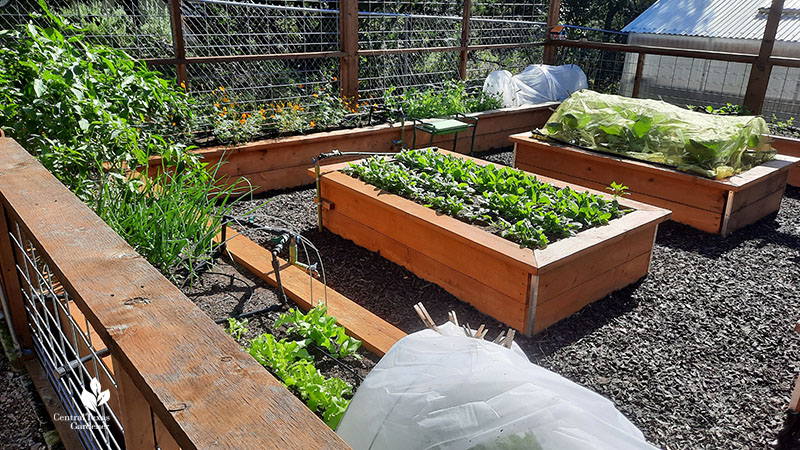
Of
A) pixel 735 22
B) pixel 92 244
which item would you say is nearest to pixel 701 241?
pixel 92 244

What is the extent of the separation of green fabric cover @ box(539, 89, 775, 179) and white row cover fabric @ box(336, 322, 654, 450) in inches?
146

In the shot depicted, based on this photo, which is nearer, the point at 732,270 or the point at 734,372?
the point at 734,372

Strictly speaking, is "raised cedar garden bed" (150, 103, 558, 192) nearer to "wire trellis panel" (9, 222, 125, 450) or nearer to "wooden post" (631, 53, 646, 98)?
"wooden post" (631, 53, 646, 98)

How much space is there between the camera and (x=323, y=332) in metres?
2.31

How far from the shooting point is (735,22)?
9172mm

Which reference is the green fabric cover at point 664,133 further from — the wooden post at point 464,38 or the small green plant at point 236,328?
the small green plant at point 236,328

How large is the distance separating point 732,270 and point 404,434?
133 inches

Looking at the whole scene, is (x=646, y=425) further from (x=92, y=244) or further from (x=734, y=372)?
(x=92, y=244)

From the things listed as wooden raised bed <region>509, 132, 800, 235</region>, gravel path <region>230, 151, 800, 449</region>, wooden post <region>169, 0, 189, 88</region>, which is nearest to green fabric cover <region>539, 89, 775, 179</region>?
wooden raised bed <region>509, 132, 800, 235</region>

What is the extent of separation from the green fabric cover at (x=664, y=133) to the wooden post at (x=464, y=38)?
2.01 meters

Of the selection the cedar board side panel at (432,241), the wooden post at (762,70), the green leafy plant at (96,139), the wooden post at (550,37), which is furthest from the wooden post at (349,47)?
the wooden post at (762,70)

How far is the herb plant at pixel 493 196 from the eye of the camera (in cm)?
335

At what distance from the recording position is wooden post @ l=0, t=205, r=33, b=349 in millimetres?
1868

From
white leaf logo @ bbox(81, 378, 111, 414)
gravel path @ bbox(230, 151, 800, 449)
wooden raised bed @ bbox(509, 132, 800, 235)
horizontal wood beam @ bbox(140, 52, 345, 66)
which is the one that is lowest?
gravel path @ bbox(230, 151, 800, 449)
